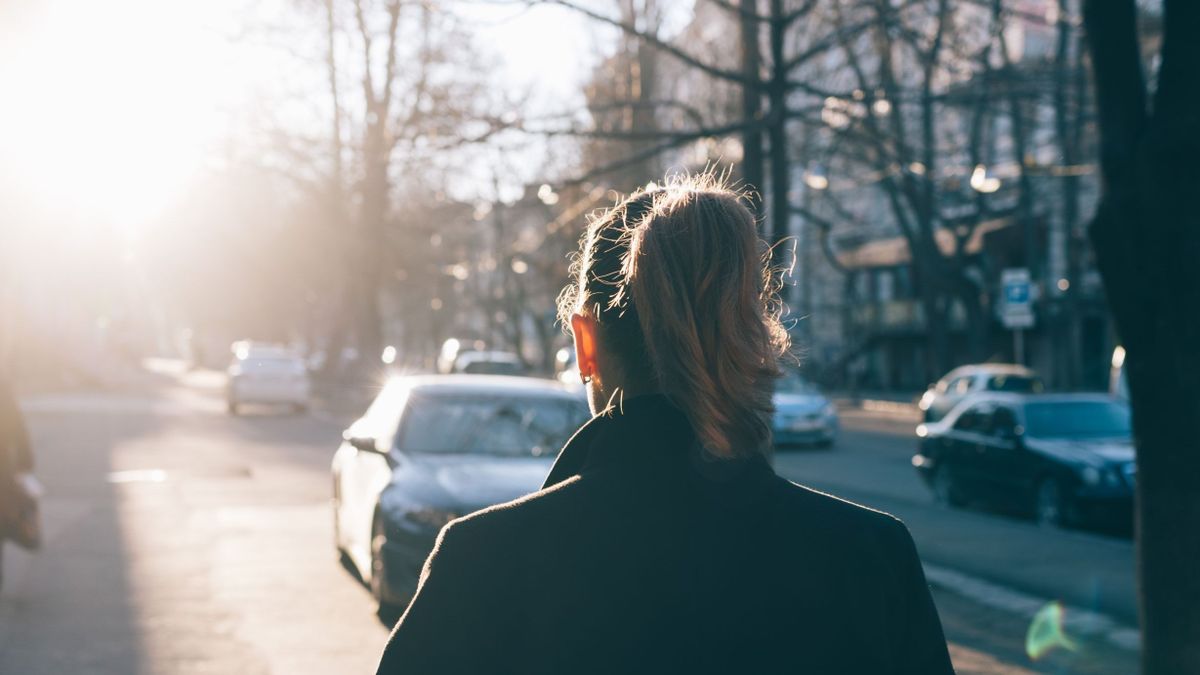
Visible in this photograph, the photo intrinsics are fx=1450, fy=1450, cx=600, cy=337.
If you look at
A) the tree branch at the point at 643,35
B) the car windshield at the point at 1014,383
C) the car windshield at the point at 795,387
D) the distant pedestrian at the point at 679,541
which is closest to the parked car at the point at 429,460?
the tree branch at the point at 643,35

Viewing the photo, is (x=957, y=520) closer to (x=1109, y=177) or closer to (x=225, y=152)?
(x=1109, y=177)

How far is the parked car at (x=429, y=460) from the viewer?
8523 mm

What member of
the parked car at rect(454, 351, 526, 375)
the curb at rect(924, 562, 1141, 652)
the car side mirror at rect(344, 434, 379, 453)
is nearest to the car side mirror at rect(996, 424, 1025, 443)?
the curb at rect(924, 562, 1141, 652)

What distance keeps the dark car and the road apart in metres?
0.90

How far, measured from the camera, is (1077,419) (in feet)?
50.5

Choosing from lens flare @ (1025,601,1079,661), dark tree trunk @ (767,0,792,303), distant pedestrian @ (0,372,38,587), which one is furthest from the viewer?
dark tree trunk @ (767,0,792,303)

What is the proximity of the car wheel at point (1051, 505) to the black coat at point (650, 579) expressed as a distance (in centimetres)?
1286

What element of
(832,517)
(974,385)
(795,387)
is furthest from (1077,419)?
(832,517)

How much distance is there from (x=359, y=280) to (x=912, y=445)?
1950 centimetres

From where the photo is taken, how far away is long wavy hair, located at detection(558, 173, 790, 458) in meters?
1.87

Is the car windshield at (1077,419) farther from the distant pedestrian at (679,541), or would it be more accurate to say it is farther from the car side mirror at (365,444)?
the distant pedestrian at (679,541)

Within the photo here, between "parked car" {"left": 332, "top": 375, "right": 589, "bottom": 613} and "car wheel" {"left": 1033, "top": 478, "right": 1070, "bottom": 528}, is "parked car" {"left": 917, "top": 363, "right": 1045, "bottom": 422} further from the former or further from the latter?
"parked car" {"left": 332, "top": 375, "right": 589, "bottom": 613}

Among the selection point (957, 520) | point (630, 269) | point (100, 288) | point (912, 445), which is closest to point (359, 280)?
point (100, 288)

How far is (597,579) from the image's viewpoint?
1.81m
